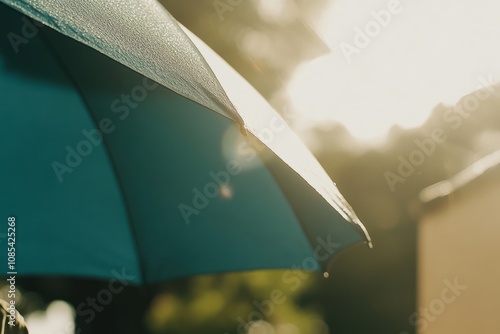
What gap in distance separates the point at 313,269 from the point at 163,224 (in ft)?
2.54

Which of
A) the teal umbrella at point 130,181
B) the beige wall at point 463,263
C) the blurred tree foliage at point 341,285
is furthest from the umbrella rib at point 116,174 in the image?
the blurred tree foliage at point 341,285

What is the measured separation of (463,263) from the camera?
6.81 m

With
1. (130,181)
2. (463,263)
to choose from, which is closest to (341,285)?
(463,263)

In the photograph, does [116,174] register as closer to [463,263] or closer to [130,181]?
[130,181]

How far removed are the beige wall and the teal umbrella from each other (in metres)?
3.72

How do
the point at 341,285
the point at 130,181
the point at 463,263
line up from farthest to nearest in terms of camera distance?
the point at 341,285, the point at 463,263, the point at 130,181

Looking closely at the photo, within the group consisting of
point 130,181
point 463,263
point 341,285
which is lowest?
point 341,285

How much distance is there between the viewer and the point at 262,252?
315 cm

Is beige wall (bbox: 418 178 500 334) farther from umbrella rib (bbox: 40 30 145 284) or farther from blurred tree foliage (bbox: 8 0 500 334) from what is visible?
blurred tree foliage (bbox: 8 0 500 334)

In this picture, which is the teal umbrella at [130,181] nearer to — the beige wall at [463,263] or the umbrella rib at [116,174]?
the umbrella rib at [116,174]

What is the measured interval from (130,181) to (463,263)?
4669mm

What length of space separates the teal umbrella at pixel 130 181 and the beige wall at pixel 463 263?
3715mm

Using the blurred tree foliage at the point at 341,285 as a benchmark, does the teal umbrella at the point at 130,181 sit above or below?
above

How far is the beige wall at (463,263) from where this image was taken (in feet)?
20.4
